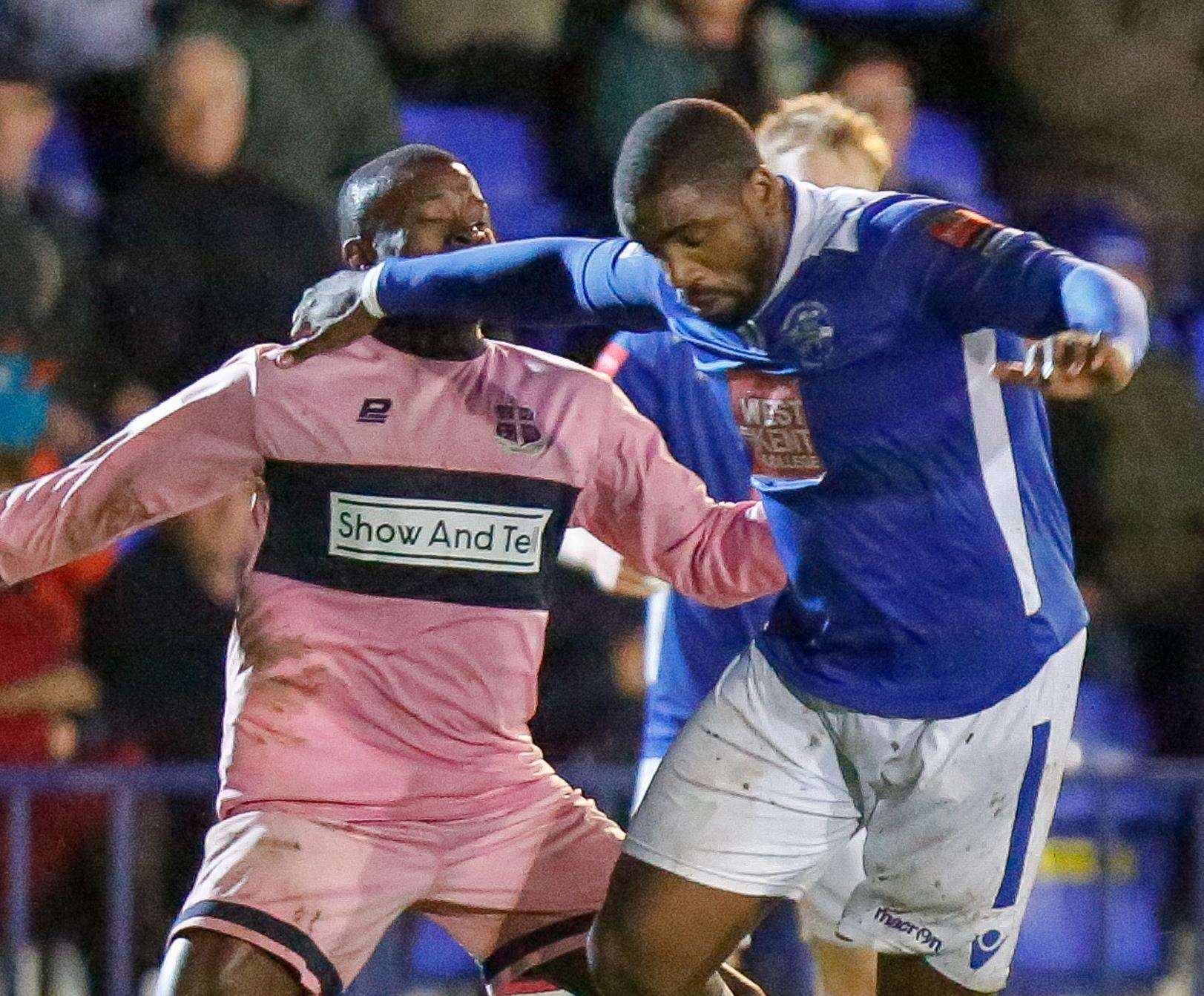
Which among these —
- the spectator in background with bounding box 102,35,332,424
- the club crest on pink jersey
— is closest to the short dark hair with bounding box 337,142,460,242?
the club crest on pink jersey

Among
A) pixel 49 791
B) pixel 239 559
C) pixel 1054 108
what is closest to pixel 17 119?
pixel 239 559

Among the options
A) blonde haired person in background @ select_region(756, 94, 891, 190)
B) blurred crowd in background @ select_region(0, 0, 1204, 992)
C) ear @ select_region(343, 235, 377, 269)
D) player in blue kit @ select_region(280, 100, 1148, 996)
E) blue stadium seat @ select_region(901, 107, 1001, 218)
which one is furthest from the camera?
blue stadium seat @ select_region(901, 107, 1001, 218)

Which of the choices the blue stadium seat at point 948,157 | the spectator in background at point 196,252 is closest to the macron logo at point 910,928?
the spectator in background at point 196,252

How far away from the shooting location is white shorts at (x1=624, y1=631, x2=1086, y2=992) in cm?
371

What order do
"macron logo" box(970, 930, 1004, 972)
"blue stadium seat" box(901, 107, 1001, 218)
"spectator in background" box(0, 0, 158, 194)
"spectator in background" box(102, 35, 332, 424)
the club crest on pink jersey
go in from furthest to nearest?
"blue stadium seat" box(901, 107, 1001, 218)
"spectator in background" box(0, 0, 158, 194)
"spectator in background" box(102, 35, 332, 424)
the club crest on pink jersey
"macron logo" box(970, 930, 1004, 972)

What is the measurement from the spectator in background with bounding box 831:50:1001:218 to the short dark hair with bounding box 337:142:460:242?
271cm

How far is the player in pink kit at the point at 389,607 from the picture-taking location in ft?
12.6

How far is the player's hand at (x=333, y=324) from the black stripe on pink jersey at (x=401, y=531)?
190 millimetres

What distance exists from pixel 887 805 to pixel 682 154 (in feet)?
3.72

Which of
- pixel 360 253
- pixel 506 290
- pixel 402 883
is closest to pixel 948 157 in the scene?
pixel 360 253

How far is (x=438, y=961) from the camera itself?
5754 mm

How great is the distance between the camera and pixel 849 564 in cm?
366

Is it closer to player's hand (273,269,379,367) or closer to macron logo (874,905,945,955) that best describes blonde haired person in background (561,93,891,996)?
macron logo (874,905,945,955)

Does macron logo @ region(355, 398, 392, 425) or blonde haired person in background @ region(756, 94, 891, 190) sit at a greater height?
blonde haired person in background @ region(756, 94, 891, 190)
